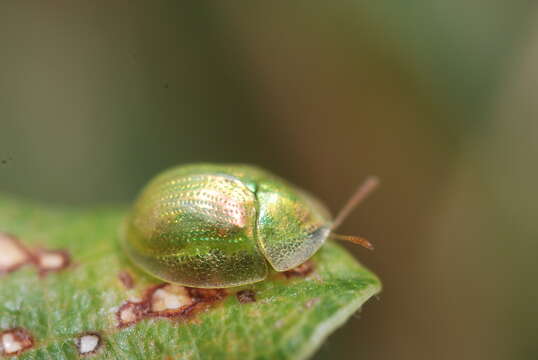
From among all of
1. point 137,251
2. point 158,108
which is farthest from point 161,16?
point 137,251

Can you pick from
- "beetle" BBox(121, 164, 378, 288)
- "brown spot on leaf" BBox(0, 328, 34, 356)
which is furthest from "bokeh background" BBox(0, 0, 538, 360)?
"brown spot on leaf" BBox(0, 328, 34, 356)

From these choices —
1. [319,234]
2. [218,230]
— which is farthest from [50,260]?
[319,234]

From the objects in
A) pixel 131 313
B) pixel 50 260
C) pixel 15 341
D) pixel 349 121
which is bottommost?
pixel 15 341

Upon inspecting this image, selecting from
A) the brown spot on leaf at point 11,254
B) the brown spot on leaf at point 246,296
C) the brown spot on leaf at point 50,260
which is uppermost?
the brown spot on leaf at point 246,296

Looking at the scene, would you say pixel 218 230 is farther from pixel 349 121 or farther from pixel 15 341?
pixel 349 121

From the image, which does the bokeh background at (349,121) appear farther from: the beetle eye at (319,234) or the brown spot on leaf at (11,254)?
the brown spot on leaf at (11,254)

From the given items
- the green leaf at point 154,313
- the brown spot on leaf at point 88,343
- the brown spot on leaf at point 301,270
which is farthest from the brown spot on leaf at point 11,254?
the brown spot on leaf at point 301,270
